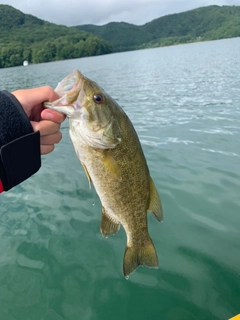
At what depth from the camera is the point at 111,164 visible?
97.3 inches

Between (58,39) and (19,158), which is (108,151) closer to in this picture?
(19,158)

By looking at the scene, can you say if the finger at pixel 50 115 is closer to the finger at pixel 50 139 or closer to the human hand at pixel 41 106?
the human hand at pixel 41 106

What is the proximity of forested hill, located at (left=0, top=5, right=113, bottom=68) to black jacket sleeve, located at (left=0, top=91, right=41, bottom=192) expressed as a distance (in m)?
96.6

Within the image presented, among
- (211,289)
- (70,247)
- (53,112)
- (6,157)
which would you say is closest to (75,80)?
(53,112)

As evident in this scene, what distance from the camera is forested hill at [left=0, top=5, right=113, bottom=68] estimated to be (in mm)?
95238

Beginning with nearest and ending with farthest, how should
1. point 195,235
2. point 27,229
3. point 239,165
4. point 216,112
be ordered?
1. point 195,235
2. point 27,229
3. point 239,165
4. point 216,112

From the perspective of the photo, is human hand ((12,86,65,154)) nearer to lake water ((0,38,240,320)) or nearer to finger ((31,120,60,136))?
finger ((31,120,60,136))

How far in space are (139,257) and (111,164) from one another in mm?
1021

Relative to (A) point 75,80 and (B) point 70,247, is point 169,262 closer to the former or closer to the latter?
(B) point 70,247

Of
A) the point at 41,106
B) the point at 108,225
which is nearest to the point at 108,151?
the point at 41,106

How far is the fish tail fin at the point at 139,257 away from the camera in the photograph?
2.95m

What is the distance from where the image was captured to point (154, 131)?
12.3 m

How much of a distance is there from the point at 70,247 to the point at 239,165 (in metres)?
4.69

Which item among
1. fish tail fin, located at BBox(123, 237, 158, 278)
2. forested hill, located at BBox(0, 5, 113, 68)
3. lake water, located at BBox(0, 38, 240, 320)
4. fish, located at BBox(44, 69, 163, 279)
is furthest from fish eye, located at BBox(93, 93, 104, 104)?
forested hill, located at BBox(0, 5, 113, 68)
